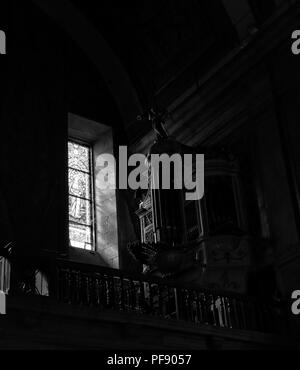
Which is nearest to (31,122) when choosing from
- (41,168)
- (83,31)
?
(41,168)

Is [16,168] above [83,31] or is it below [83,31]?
below

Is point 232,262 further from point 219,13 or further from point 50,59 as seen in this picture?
point 50,59

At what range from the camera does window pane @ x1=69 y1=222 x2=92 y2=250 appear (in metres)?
16.3

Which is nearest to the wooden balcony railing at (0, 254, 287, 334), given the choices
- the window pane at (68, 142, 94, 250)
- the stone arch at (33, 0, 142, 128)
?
the window pane at (68, 142, 94, 250)

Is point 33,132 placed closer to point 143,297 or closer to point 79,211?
point 79,211

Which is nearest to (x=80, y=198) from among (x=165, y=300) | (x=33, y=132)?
(x=33, y=132)

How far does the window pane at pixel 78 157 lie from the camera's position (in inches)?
686

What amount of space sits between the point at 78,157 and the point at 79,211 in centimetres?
160

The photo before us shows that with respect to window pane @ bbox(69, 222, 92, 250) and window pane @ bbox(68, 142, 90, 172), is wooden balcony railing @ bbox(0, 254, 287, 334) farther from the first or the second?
window pane @ bbox(68, 142, 90, 172)

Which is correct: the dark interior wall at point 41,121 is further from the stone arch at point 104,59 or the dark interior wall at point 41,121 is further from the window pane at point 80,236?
the window pane at point 80,236

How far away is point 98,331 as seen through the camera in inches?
388

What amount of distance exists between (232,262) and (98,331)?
3985 millimetres

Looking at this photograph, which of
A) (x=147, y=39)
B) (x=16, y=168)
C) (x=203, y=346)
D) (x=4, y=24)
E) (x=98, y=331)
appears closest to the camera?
(x=98, y=331)

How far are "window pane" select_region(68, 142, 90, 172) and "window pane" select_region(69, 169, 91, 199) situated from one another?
19cm
